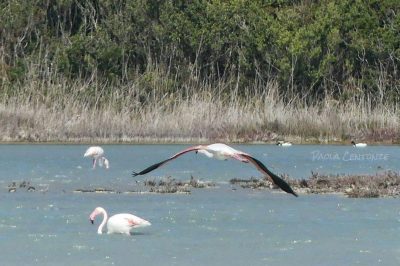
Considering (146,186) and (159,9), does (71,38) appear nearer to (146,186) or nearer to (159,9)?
(159,9)

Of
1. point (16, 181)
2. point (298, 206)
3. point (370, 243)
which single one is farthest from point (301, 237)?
point (16, 181)

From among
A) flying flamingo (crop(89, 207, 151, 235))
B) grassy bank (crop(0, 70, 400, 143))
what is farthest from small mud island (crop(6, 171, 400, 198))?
grassy bank (crop(0, 70, 400, 143))

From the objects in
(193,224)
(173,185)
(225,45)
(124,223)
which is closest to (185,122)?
(225,45)

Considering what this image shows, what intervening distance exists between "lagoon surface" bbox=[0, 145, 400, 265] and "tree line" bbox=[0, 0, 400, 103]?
15610 millimetres

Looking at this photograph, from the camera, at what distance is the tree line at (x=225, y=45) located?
4147 cm

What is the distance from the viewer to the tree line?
41.5 meters

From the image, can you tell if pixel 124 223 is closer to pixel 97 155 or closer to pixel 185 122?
pixel 97 155

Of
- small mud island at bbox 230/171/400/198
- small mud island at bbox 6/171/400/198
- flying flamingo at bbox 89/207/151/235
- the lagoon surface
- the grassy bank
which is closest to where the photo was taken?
the lagoon surface

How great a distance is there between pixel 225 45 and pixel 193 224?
27758 millimetres

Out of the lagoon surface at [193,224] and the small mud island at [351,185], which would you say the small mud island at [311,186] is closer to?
the small mud island at [351,185]

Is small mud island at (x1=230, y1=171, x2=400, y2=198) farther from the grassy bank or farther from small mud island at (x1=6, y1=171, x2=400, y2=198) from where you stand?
the grassy bank

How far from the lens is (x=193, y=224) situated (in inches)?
632

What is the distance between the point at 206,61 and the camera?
43.7 metres

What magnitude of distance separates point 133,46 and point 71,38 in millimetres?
2135
